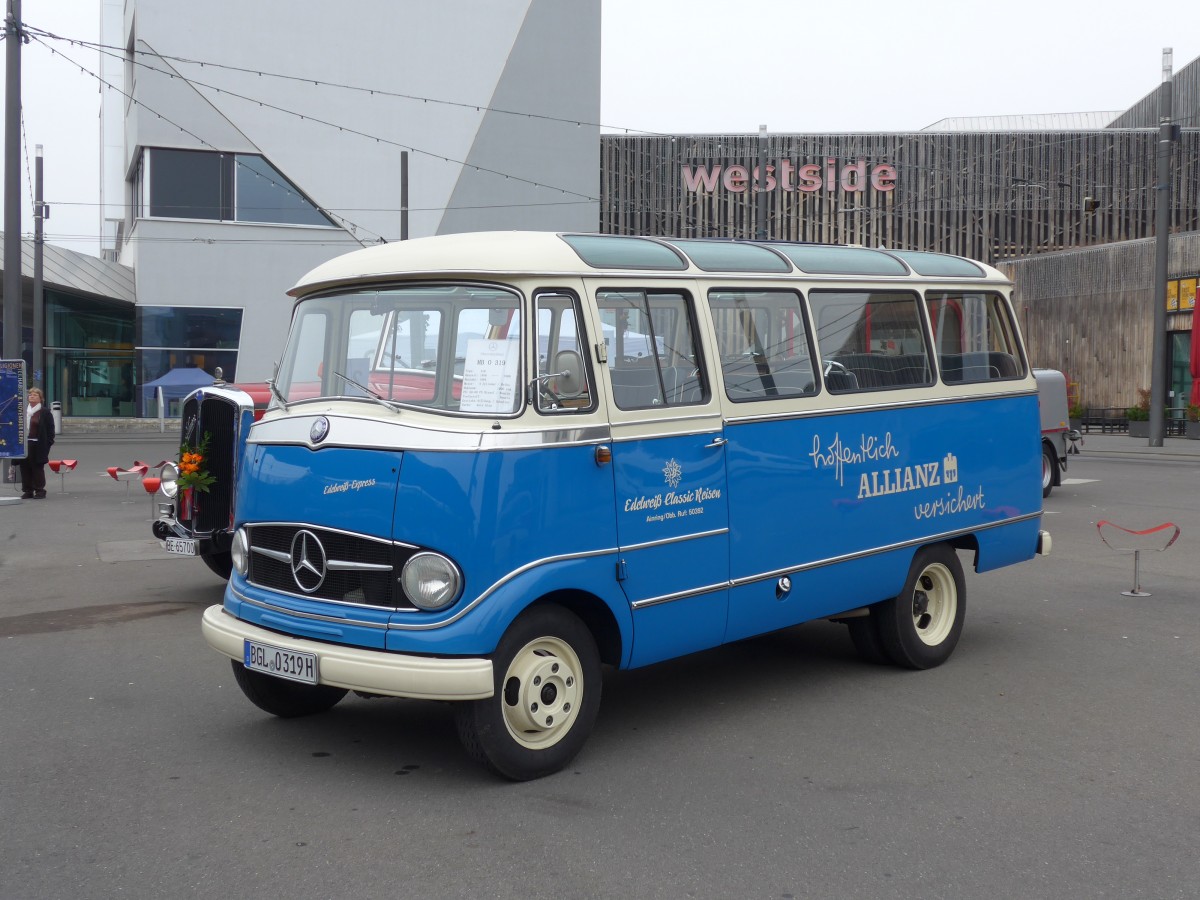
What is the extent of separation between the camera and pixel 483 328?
18.5 ft

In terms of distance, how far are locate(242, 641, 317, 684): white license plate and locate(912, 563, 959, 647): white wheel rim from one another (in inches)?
161

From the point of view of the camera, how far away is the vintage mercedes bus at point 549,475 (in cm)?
527

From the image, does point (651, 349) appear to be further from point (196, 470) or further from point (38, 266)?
point (38, 266)

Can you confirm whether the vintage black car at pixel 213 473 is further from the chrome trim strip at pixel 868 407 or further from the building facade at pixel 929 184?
the building facade at pixel 929 184

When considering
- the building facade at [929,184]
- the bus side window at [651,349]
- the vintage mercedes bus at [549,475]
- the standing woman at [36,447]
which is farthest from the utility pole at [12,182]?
the building facade at [929,184]

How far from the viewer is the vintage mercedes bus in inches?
207

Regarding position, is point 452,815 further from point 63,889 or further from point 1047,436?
point 1047,436

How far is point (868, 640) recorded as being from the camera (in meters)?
7.78

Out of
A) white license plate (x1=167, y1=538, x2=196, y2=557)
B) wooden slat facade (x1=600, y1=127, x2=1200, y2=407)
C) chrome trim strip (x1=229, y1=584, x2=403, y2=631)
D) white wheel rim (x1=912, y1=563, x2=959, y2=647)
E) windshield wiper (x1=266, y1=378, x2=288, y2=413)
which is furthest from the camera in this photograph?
wooden slat facade (x1=600, y1=127, x2=1200, y2=407)

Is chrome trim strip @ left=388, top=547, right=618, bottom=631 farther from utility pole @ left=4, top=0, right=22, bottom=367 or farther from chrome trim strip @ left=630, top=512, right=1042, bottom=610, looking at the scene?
utility pole @ left=4, top=0, right=22, bottom=367

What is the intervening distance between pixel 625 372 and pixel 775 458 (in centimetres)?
114

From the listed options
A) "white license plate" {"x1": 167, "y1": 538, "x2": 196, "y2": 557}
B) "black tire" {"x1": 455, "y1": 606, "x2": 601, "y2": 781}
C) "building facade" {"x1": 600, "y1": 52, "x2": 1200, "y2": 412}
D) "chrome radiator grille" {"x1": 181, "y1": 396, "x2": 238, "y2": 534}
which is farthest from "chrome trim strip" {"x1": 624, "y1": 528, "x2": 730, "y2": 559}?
"building facade" {"x1": 600, "y1": 52, "x2": 1200, "y2": 412}

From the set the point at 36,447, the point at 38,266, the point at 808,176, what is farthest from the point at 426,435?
the point at 808,176

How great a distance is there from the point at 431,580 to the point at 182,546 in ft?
18.4
